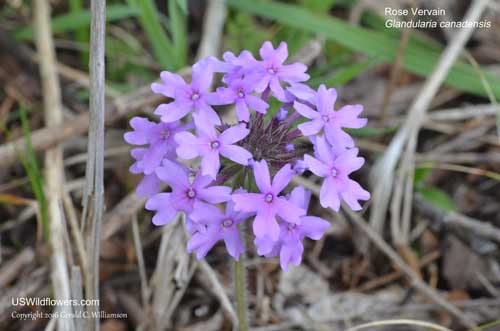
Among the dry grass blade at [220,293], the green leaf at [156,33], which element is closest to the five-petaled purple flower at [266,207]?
the dry grass blade at [220,293]

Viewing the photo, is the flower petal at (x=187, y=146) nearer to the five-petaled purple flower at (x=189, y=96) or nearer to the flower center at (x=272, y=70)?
the five-petaled purple flower at (x=189, y=96)

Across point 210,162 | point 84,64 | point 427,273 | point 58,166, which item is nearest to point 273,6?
point 84,64

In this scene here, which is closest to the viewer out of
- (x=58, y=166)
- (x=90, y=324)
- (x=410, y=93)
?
(x=90, y=324)

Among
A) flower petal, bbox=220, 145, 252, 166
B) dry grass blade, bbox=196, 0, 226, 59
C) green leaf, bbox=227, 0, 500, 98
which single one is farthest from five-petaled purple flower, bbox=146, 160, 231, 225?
green leaf, bbox=227, 0, 500, 98

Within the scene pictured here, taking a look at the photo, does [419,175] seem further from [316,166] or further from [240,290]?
[316,166]

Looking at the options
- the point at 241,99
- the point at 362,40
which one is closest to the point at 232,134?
the point at 241,99

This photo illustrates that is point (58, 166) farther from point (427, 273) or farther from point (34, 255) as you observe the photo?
point (427, 273)

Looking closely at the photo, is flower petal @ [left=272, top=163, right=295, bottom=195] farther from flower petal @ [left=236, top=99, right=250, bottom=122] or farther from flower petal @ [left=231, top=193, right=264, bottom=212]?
flower petal @ [left=236, top=99, right=250, bottom=122]
